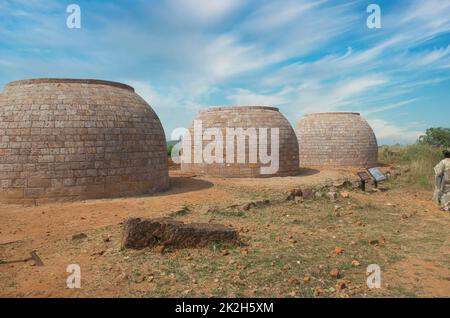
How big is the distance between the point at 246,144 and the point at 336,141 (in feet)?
26.2

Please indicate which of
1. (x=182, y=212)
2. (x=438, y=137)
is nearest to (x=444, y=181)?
(x=182, y=212)

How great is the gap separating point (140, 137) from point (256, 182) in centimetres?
510

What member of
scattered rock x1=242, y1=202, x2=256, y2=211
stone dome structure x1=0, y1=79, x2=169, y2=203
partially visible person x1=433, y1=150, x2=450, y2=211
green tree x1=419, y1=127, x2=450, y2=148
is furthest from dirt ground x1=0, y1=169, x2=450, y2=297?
green tree x1=419, y1=127, x2=450, y2=148

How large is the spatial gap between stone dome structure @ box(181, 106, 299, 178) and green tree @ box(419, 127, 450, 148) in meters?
18.9

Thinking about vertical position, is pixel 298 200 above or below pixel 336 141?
below

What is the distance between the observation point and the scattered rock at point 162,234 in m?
4.96

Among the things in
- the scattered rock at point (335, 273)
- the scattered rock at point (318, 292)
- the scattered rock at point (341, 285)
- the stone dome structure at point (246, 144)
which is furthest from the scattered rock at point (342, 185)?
the scattered rock at point (318, 292)

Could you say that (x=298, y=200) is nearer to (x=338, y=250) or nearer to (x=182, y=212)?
(x=182, y=212)

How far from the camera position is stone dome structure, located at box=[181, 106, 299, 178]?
549 inches

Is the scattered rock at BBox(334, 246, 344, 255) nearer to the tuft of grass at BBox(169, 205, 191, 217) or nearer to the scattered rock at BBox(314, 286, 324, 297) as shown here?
the scattered rock at BBox(314, 286, 324, 297)

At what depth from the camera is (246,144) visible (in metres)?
14.0

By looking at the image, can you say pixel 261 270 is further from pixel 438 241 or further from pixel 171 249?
pixel 438 241

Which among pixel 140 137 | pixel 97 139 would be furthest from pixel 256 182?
pixel 97 139

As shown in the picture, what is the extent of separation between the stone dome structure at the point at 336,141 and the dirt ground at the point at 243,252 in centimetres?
1069
